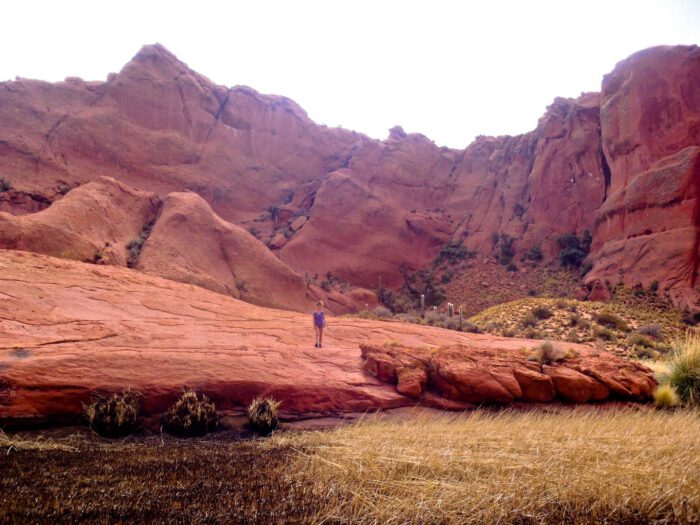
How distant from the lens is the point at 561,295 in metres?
34.2

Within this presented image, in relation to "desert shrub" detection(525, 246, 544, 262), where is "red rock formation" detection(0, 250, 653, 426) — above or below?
below

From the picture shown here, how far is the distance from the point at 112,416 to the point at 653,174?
117 ft

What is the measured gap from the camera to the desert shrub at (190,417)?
298 inches

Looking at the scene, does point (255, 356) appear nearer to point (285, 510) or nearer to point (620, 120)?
point (285, 510)

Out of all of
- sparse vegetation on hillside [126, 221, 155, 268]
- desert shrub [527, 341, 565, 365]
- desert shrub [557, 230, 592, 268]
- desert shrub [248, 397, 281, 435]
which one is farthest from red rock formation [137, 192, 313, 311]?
desert shrub [557, 230, 592, 268]

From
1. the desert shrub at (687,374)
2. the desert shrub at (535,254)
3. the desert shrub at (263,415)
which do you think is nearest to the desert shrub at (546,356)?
the desert shrub at (687,374)

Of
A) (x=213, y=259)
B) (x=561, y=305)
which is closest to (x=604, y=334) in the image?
(x=561, y=305)

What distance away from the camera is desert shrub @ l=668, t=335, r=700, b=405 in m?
9.77

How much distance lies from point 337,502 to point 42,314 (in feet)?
31.3

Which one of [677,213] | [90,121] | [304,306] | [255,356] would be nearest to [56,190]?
[90,121]

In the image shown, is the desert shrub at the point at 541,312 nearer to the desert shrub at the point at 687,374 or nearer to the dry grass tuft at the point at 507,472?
the desert shrub at the point at 687,374

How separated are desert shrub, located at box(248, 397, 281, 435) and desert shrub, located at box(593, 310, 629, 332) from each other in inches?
772

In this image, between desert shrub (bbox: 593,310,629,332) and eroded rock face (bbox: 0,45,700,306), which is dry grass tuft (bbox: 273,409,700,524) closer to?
desert shrub (bbox: 593,310,629,332)

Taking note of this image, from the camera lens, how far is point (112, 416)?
23.8 ft
